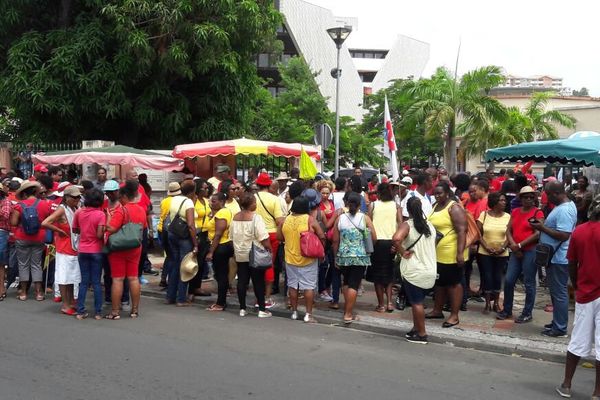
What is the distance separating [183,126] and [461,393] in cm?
1555

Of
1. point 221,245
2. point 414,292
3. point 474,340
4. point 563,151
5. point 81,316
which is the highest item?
point 563,151

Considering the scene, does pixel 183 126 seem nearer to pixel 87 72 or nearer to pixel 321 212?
pixel 87 72

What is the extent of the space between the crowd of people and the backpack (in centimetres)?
2

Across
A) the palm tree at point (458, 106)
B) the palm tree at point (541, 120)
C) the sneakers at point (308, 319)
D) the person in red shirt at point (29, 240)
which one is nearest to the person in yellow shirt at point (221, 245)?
the sneakers at point (308, 319)

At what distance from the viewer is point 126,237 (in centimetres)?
787

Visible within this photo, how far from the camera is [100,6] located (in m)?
17.7

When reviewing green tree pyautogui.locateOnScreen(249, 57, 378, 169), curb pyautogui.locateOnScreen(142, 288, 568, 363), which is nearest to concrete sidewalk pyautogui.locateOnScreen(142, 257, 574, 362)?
curb pyautogui.locateOnScreen(142, 288, 568, 363)

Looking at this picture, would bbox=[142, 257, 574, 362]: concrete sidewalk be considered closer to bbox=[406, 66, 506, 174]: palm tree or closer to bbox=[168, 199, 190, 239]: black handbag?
bbox=[168, 199, 190, 239]: black handbag

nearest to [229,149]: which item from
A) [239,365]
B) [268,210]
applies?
[268,210]

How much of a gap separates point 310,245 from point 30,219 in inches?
164

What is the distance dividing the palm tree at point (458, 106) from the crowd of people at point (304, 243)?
13.9 metres

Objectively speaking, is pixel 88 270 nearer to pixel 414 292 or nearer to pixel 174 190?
pixel 174 190

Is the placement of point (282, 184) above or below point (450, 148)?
below

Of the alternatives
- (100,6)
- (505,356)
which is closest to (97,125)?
(100,6)
